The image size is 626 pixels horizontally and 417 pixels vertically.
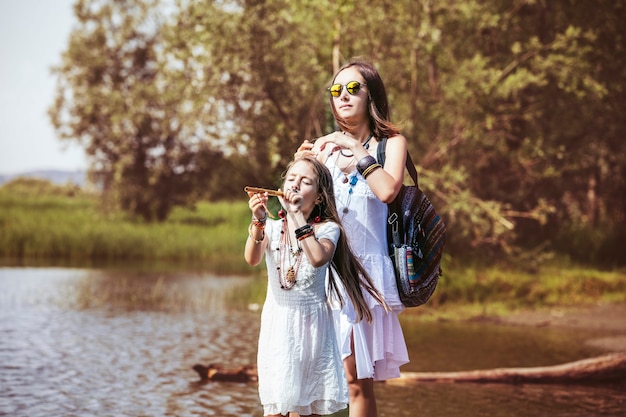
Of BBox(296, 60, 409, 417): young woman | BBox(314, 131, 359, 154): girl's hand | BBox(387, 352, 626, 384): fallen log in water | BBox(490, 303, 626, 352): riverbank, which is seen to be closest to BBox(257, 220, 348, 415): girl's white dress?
BBox(296, 60, 409, 417): young woman

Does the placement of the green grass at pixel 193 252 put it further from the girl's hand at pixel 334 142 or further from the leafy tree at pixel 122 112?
the girl's hand at pixel 334 142

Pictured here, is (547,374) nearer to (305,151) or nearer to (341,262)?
(341,262)

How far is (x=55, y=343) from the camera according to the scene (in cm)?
1073

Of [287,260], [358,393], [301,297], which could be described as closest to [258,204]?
[287,260]

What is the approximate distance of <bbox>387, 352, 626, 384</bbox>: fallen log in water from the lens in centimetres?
848

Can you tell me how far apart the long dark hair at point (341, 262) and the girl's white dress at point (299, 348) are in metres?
0.09

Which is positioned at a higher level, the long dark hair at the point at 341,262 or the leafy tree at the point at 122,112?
the leafy tree at the point at 122,112

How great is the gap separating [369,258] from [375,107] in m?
0.72

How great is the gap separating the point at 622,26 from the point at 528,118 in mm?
2621

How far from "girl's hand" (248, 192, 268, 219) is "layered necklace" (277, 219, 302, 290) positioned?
211 mm

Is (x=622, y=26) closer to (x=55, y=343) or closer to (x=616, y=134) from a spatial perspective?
(x=616, y=134)

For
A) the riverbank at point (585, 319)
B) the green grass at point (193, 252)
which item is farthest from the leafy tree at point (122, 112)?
the riverbank at point (585, 319)

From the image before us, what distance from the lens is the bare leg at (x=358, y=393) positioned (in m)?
4.40

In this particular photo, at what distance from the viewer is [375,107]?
4.63 metres
